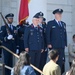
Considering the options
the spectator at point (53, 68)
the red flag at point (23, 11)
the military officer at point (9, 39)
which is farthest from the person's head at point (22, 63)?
the red flag at point (23, 11)

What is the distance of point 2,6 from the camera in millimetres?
11664

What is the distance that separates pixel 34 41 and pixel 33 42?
4cm

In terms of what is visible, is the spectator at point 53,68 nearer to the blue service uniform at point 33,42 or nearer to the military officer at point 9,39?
the blue service uniform at point 33,42

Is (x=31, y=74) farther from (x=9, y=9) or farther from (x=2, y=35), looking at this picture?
(x=9, y=9)

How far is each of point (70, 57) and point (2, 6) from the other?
270 centimetres

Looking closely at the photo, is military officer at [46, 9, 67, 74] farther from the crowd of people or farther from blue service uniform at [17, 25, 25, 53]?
blue service uniform at [17, 25, 25, 53]

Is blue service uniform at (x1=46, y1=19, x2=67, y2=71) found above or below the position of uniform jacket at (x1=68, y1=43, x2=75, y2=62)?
above

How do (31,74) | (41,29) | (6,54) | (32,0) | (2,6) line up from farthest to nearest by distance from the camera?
(2,6) → (32,0) → (6,54) → (41,29) → (31,74)

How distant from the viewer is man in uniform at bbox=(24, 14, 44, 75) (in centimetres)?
862

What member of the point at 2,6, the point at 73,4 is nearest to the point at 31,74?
the point at 2,6

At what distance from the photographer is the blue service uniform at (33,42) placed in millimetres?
8633

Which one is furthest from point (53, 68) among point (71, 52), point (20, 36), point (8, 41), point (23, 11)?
point (71, 52)

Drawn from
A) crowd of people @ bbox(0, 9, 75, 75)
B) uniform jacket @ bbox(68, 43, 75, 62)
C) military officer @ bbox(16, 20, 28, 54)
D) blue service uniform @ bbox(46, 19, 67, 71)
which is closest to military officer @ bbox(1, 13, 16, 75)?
crowd of people @ bbox(0, 9, 75, 75)

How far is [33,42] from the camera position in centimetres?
866
